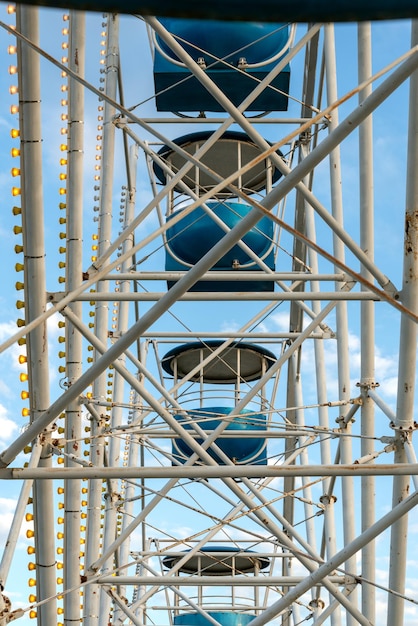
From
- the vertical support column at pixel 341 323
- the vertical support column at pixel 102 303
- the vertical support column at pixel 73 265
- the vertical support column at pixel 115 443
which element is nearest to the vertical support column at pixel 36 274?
the vertical support column at pixel 73 265

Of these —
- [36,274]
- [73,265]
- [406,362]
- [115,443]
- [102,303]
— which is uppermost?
[102,303]

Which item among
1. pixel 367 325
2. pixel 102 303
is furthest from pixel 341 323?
pixel 102 303

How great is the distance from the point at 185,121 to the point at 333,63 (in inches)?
94.9

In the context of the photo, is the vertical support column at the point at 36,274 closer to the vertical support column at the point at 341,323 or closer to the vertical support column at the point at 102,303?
the vertical support column at the point at 102,303

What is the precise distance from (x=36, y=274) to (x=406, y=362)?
2.62 m

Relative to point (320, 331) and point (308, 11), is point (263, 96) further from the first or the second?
point (308, 11)

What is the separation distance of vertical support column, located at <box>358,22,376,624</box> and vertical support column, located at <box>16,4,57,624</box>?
8.67 feet

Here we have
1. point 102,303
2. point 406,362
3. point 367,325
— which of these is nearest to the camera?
point 406,362

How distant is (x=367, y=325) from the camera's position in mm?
8008

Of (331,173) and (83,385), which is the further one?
(331,173)

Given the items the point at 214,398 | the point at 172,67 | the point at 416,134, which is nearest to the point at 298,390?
the point at 214,398

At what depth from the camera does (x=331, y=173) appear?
959cm

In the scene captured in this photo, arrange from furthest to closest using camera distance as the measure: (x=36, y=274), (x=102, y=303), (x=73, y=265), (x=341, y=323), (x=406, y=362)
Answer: (x=102, y=303)
(x=341, y=323)
(x=73, y=265)
(x=36, y=274)
(x=406, y=362)

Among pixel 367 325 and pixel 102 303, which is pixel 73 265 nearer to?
pixel 102 303
